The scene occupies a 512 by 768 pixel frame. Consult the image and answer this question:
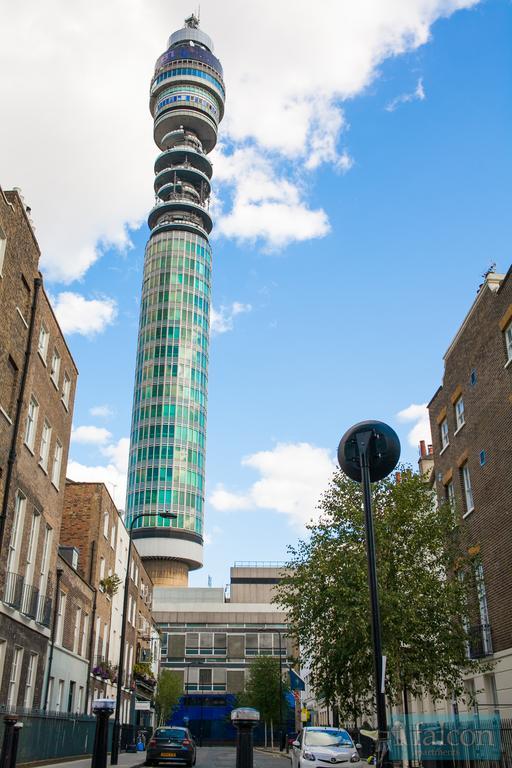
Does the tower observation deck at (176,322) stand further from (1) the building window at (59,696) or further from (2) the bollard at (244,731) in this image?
(2) the bollard at (244,731)

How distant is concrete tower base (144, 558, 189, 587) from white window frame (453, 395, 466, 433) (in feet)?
287

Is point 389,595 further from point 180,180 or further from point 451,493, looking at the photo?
point 180,180

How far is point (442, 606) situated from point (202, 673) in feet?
223

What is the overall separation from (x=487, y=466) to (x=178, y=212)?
381 feet

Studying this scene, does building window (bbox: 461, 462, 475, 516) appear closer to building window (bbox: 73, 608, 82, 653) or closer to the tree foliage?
building window (bbox: 73, 608, 82, 653)

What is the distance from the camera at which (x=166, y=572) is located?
355 feet

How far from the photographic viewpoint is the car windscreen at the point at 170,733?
25891 millimetres

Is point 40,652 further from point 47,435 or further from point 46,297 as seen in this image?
point 46,297

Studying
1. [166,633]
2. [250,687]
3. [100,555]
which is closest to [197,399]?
[166,633]

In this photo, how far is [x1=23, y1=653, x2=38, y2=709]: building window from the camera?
21.9 metres

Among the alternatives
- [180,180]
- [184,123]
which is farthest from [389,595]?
[184,123]

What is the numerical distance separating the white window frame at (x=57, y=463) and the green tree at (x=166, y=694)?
46.9m

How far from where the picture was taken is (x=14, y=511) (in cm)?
2095

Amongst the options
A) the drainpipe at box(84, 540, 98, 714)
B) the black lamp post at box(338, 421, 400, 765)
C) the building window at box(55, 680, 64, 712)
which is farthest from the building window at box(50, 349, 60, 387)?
the black lamp post at box(338, 421, 400, 765)
